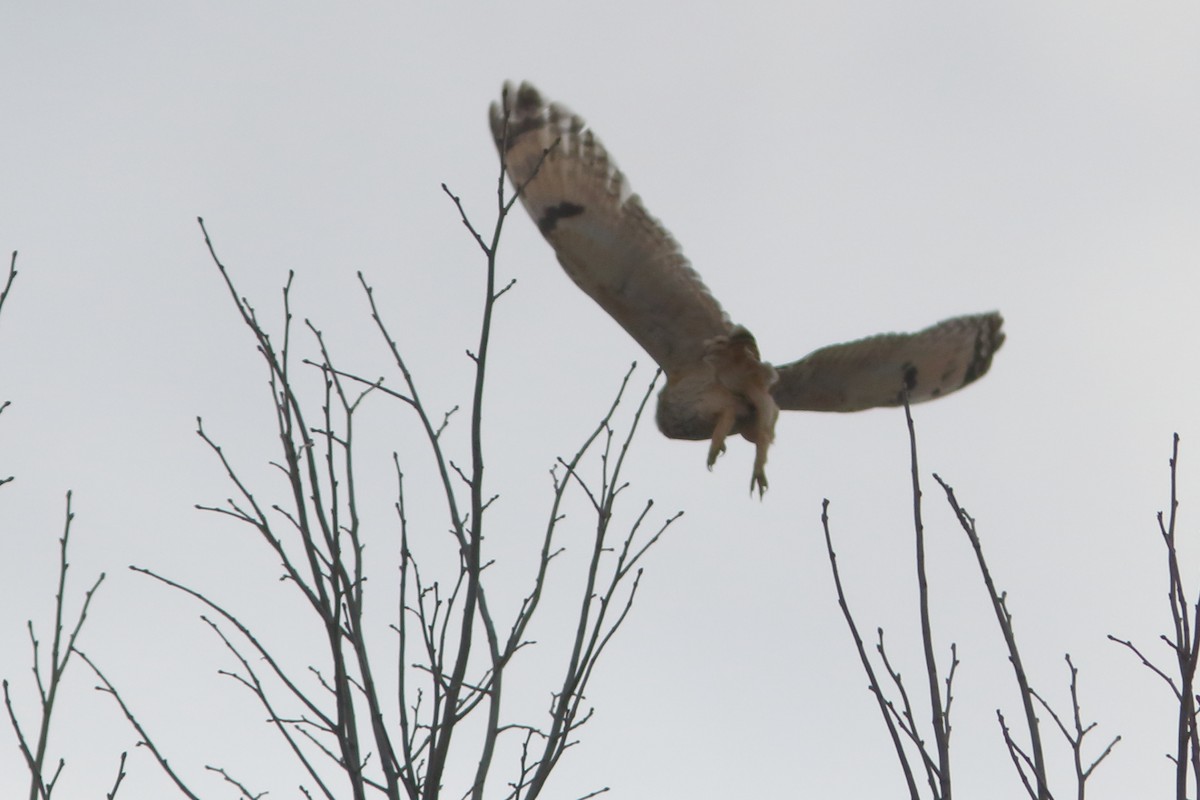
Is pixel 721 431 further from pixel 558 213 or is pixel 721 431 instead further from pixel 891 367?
pixel 558 213

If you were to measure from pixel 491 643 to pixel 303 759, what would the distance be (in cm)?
56

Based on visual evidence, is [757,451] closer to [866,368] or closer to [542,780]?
[866,368]

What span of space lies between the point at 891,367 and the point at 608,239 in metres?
1.39

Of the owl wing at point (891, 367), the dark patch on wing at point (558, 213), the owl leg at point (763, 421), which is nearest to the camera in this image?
the owl leg at point (763, 421)

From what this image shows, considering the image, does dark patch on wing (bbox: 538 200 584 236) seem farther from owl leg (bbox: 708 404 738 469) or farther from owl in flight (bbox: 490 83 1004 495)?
owl leg (bbox: 708 404 738 469)

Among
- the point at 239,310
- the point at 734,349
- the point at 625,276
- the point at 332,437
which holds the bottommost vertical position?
the point at 332,437

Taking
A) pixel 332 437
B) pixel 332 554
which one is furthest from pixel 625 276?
pixel 332 554

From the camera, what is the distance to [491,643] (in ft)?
11.9

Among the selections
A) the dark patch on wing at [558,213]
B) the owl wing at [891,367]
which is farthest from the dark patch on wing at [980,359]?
the dark patch on wing at [558,213]

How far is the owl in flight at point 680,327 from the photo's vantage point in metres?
5.88

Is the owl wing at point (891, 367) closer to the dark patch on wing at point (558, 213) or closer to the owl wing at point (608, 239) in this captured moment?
the owl wing at point (608, 239)

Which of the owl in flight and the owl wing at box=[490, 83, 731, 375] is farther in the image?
the owl wing at box=[490, 83, 731, 375]

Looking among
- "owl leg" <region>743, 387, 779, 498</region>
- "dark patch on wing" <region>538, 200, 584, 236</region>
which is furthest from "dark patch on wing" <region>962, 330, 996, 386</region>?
"dark patch on wing" <region>538, 200, 584, 236</region>

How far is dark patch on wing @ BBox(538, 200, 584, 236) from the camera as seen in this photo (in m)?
6.26
